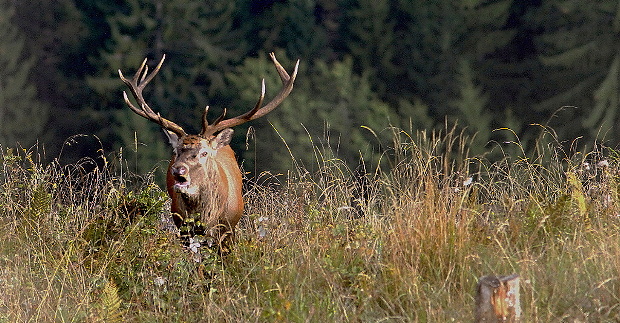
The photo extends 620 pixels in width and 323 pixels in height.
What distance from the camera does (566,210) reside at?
524cm

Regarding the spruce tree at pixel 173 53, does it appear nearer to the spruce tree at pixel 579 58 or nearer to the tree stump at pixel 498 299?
the spruce tree at pixel 579 58

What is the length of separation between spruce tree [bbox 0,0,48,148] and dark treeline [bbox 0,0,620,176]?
7 cm

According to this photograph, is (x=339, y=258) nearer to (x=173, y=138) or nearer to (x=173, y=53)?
(x=173, y=138)

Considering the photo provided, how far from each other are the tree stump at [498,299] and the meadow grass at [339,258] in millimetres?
292

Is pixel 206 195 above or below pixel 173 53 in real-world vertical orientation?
above

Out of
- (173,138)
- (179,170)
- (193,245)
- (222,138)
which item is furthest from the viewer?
(222,138)

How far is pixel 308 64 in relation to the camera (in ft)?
130

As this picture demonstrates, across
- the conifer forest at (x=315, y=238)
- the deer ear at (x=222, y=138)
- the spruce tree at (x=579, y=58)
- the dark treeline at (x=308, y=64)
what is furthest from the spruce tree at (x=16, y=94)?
the deer ear at (x=222, y=138)

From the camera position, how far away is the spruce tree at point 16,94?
36375mm

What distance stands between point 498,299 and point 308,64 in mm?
36161

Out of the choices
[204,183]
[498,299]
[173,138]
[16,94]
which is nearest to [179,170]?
[204,183]

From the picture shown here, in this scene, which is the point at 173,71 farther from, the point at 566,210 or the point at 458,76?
the point at 566,210

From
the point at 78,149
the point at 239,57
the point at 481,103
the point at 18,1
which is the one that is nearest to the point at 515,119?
the point at 481,103

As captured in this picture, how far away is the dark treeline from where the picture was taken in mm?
35406
